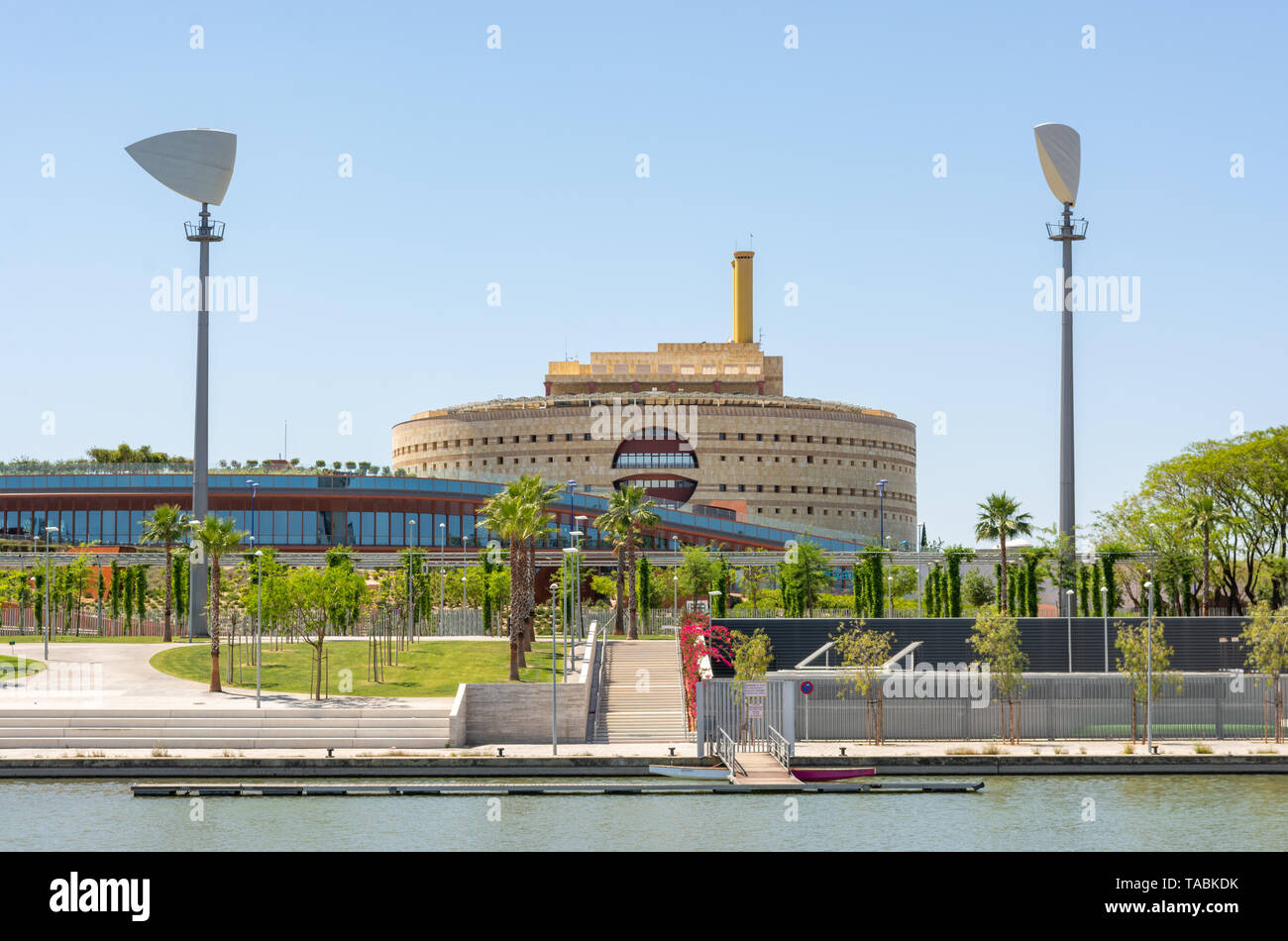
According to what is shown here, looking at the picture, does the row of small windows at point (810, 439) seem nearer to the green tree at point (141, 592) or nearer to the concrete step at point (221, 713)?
the green tree at point (141, 592)

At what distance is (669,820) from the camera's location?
33031mm

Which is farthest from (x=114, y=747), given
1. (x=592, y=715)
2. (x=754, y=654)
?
(x=754, y=654)

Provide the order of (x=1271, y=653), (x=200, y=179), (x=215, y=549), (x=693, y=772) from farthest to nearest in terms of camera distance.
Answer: (x=200, y=179), (x=215, y=549), (x=1271, y=653), (x=693, y=772)

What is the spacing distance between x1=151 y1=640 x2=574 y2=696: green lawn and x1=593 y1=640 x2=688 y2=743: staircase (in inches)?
99.6

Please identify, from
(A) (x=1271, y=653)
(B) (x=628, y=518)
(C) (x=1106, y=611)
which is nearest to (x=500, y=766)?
(A) (x=1271, y=653)

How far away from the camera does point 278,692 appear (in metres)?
50.5

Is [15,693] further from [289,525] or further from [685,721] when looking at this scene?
[289,525]

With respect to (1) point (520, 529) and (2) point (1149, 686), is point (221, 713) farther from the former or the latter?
(2) point (1149, 686)

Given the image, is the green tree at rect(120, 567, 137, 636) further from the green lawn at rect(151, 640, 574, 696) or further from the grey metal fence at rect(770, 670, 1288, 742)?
the grey metal fence at rect(770, 670, 1288, 742)

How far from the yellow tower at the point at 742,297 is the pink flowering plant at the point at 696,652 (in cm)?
9338

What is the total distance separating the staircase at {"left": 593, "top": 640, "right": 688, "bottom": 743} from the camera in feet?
153

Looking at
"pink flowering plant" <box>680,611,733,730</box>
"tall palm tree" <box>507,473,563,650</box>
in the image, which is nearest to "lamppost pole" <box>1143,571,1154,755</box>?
"pink flowering plant" <box>680,611,733,730</box>

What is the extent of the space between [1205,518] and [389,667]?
4210 cm
